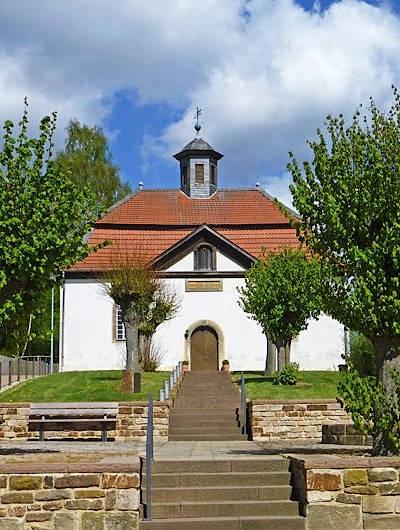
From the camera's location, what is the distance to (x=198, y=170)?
37.7 meters

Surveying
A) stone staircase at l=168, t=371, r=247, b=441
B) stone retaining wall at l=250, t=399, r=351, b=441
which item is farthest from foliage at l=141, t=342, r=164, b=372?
stone retaining wall at l=250, t=399, r=351, b=441

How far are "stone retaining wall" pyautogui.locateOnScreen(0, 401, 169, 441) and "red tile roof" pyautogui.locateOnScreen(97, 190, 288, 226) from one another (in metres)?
17.2

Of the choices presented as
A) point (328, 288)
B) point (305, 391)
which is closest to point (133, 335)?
point (305, 391)

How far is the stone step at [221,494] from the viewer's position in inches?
373

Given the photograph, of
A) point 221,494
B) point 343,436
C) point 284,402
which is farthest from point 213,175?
point 221,494

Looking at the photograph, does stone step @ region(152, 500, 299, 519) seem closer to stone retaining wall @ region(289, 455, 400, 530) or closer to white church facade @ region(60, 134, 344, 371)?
stone retaining wall @ region(289, 455, 400, 530)

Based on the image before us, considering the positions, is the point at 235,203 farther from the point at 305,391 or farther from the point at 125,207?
the point at 305,391

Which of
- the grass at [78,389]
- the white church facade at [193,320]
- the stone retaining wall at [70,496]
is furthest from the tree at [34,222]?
the white church facade at [193,320]

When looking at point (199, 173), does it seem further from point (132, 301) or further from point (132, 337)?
point (132, 337)

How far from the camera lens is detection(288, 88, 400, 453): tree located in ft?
32.8

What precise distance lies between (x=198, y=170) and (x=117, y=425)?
22057 millimetres

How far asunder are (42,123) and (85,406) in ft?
26.2

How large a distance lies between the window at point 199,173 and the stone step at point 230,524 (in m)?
29.6

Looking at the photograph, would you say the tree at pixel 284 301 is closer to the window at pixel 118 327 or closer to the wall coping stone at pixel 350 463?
the window at pixel 118 327
